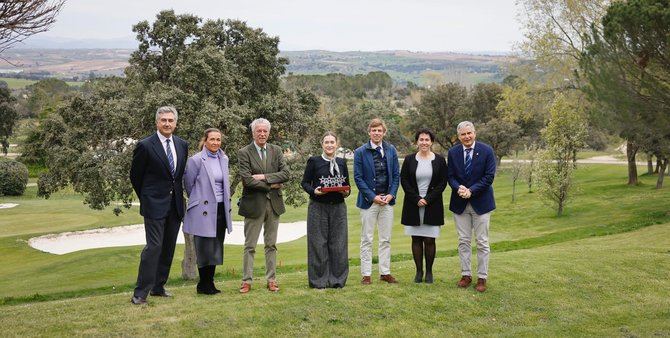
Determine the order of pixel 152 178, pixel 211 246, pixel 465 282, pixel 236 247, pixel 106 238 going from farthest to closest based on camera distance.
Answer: pixel 106 238 < pixel 236 247 < pixel 465 282 < pixel 211 246 < pixel 152 178

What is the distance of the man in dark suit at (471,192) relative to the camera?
9789 millimetres

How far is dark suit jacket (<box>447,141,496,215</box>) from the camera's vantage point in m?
9.74

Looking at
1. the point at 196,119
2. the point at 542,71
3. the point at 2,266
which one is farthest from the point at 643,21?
the point at 2,266

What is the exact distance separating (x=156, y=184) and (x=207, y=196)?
763 millimetres

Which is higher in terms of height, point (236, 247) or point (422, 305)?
point (422, 305)

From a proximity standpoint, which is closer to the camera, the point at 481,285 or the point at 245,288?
the point at 245,288

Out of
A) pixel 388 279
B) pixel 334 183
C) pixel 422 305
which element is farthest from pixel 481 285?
pixel 334 183

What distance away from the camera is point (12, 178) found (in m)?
46.3

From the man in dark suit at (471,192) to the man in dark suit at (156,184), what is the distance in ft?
13.9

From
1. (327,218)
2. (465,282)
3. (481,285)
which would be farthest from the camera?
(465,282)

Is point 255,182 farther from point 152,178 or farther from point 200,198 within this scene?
point 152,178

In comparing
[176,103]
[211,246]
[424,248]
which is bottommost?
[424,248]

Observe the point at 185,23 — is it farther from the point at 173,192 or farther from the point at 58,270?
the point at 173,192

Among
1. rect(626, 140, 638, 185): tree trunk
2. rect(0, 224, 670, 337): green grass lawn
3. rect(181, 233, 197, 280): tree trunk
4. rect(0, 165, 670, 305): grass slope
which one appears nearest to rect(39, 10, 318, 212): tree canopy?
rect(181, 233, 197, 280): tree trunk
